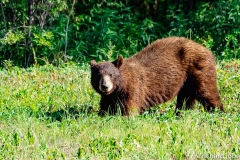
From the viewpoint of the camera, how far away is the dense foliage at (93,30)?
14453mm

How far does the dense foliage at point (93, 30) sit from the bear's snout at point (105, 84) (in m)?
4.50

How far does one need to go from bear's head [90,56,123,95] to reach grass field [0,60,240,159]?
0.42 meters

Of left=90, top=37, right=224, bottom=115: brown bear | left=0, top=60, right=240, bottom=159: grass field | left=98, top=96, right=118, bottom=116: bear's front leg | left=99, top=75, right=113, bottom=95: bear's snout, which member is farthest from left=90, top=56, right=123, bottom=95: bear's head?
left=0, top=60, right=240, bottom=159: grass field

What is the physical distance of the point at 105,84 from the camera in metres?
9.34

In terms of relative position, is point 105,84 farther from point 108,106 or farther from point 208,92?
point 208,92

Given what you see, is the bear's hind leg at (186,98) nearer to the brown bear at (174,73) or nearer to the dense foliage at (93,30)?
the brown bear at (174,73)

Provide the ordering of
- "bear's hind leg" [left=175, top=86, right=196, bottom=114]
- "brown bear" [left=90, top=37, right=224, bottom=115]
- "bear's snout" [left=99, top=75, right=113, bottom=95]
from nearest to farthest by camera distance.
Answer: "bear's snout" [left=99, top=75, right=113, bottom=95] < "brown bear" [left=90, top=37, right=224, bottom=115] < "bear's hind leg" [left=175, top=86, right=196, bottom=114]

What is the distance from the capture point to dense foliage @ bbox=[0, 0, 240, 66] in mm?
14453

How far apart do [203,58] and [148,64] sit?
2.97 ft

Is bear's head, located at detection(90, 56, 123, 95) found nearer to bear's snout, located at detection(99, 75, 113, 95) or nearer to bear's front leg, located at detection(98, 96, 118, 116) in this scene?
bear's snout, located at detection(99, 75, 113, 95)

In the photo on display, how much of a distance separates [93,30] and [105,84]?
6.70 m

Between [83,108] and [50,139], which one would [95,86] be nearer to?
[83,108]

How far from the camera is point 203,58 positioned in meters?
10.3

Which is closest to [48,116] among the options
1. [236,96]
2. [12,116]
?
[12,116]
